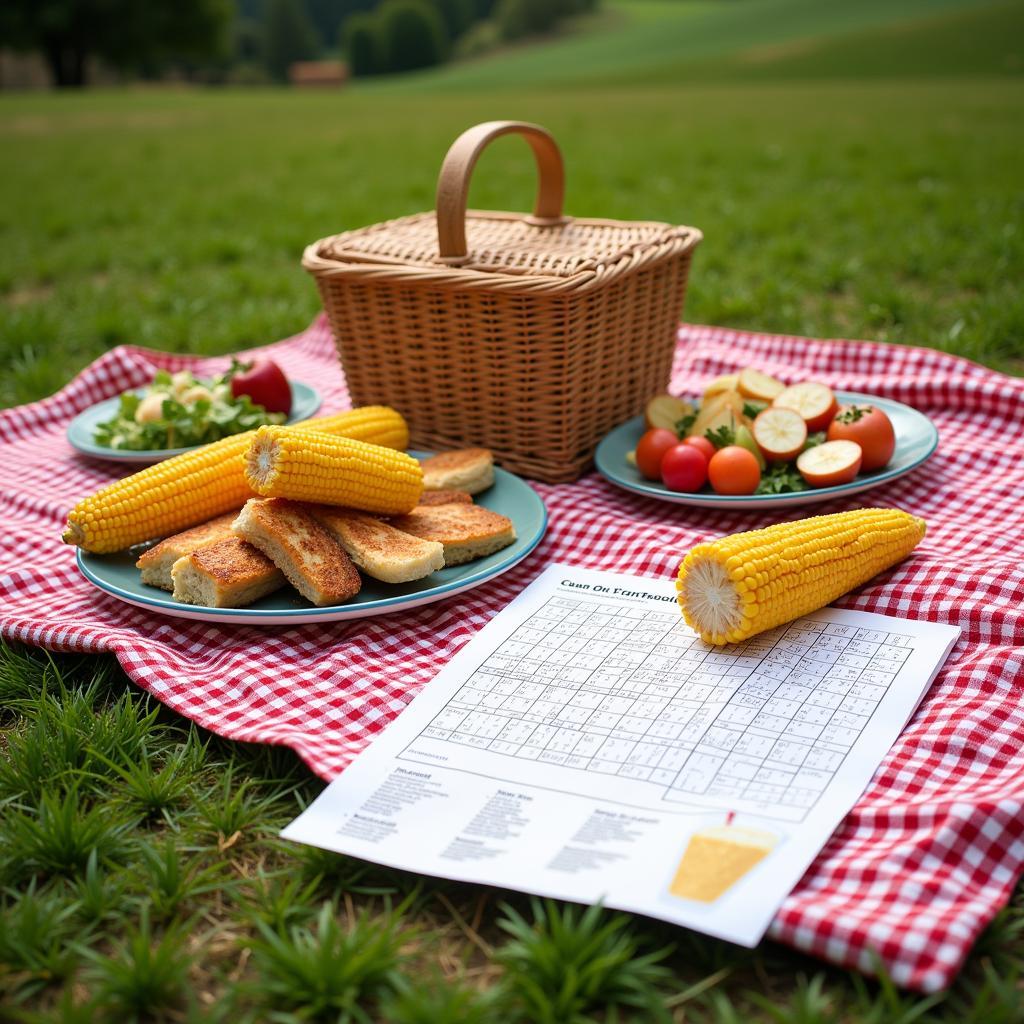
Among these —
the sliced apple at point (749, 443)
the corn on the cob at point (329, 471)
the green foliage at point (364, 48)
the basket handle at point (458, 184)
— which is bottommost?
the green foliage at point (364, 48)

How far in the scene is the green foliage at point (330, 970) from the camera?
4.36 ft

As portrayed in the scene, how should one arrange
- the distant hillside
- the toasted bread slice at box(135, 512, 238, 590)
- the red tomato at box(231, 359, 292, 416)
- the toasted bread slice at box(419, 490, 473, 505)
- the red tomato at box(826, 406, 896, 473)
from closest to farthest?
the toasted bread slice at box(135, 512, 238, 590), the toasted bread slice at box(419, 490, 473, 505), the red tomato at box(826, 406, 896, 473), the red tomato at box(231, 359, 292, 416), the distant hillside

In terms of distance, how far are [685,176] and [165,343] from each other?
451 centimetres

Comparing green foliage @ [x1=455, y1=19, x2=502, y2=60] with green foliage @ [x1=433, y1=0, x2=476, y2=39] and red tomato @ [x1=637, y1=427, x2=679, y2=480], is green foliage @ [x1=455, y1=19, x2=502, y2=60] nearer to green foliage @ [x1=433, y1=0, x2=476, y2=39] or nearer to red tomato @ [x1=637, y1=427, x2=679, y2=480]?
green foliage @ [x1=433, y1=0, x2=476, y2=39]

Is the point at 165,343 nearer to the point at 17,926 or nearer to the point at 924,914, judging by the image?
the point at 17,926

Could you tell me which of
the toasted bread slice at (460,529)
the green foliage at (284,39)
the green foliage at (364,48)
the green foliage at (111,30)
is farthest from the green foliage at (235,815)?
the green foliage at (284,39)

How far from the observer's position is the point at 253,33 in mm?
70438

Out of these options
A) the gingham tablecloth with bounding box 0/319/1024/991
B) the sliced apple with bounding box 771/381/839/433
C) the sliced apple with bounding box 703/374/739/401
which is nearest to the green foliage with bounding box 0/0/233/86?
the gingham tablecloth with bounding box 0/319/1024/991

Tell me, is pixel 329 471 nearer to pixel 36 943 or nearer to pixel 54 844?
pixel 54 844

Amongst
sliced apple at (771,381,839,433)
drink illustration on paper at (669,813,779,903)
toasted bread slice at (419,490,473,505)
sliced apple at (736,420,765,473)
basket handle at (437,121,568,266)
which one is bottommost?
drink illustration on paper at (669,813,779,903)

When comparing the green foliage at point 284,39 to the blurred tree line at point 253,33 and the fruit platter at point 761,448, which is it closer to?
the blurred tree line at point 253,33

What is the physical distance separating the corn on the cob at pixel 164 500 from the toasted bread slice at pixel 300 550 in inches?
8.1

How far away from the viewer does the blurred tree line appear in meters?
32.9

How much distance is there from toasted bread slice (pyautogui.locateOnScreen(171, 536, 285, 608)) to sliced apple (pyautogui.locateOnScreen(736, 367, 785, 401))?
1.38 metres
